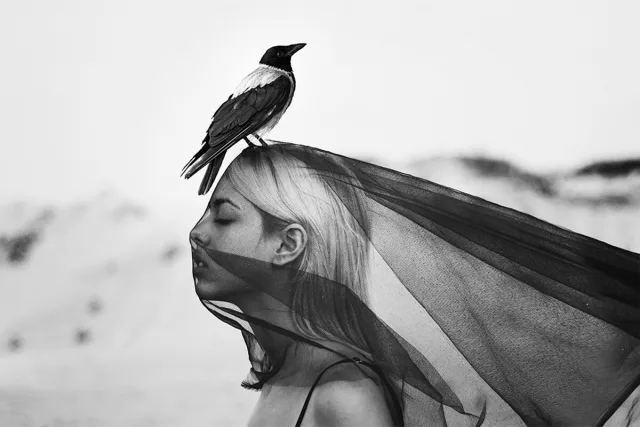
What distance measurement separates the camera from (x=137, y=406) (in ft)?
5.47

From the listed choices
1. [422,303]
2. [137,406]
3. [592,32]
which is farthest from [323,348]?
[592,32]

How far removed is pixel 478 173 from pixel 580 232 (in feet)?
0.78

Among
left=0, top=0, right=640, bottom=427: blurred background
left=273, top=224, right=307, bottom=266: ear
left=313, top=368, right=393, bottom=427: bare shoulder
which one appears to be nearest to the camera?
left=313, top=368, right=393, bottom=427: bare shoulder

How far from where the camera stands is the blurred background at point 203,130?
170cm

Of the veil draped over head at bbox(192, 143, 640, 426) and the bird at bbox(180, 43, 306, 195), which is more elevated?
the bird at bbox(180, 43, 306, 195)

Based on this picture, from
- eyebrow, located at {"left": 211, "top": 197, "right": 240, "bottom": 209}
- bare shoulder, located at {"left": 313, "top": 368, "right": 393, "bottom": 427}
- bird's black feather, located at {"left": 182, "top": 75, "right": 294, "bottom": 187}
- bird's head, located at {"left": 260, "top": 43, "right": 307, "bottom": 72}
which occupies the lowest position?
bare shoulder, located at {"left": 313, "top": 368, "right": 393, "bottom": 427}

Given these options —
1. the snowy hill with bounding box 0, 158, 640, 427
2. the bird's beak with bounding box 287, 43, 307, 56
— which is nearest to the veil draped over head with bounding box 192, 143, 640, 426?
the snowy hill with bounding box 0, 158, 640, 427

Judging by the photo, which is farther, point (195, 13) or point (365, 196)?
point (195, 13)

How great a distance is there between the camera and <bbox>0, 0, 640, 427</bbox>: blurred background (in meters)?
1.70

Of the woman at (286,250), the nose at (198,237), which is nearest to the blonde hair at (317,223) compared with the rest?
the woman at (286,250)

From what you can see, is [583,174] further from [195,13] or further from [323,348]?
[195,13]

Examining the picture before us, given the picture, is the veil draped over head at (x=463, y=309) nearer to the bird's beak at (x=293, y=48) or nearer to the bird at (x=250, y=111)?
the bird at (x=250, y=111)

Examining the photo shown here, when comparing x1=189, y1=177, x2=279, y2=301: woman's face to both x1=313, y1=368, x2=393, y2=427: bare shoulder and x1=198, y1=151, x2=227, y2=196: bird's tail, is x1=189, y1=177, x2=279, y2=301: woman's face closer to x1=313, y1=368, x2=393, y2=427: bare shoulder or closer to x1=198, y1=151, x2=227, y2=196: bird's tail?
x1=198, y1=151, x2=227, y2=196: bird's tail

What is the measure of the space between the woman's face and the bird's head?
27cm
